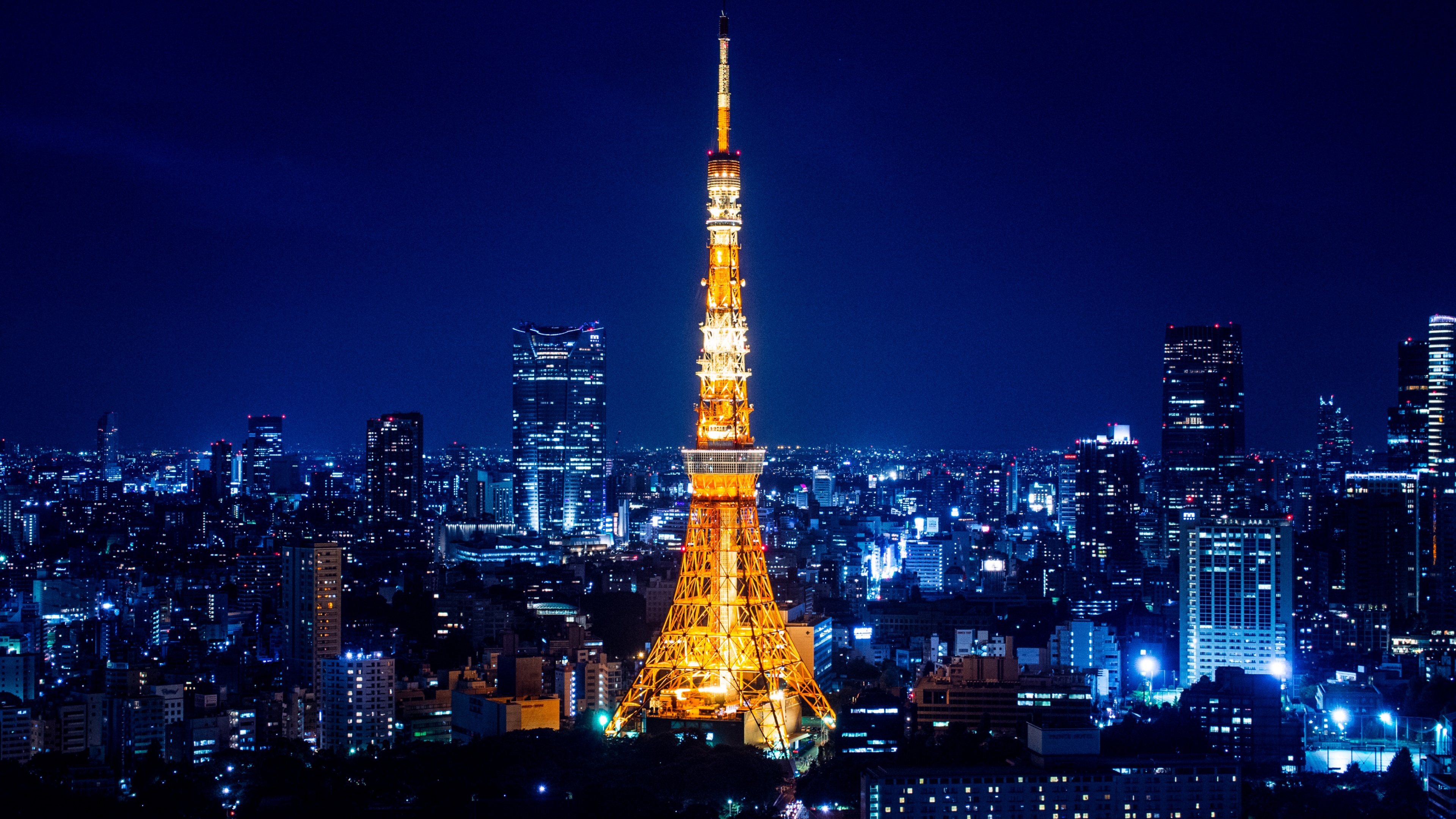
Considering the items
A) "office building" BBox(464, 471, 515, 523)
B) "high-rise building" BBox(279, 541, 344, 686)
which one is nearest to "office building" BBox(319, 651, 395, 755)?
"high-rise building" BBox(279, 541, 344, 686)

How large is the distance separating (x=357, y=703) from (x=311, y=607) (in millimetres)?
A: 3702

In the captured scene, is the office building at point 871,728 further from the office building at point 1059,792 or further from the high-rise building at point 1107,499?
the high-rise building at point 1107,499

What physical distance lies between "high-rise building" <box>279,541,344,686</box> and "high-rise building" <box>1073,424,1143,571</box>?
1415 cm

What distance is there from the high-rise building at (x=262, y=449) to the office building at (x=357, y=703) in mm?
A: 24865

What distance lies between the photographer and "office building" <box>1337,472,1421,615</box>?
24.1 metres

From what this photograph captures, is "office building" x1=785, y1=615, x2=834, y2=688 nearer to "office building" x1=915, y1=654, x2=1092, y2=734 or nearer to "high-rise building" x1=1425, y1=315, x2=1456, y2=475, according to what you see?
"office building" x1=915, y1=654, x2=1092, y2=734

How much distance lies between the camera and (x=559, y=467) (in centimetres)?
4059

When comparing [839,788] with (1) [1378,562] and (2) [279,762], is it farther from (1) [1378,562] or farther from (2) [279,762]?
(1) [1378,562]

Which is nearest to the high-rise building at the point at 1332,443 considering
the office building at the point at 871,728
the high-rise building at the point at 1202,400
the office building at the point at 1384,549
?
the high-rise building at the point at 1202,400

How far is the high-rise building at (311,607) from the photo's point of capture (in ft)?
62.8

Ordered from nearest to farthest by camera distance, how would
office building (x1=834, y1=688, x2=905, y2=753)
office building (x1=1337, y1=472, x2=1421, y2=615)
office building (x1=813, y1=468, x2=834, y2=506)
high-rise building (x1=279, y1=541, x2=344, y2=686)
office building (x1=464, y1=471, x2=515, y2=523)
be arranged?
1. office building (x1=834, y1=688, x2=905, y2=753)
2. high-rise building (x1=279, y1=541, x2=344, y2=686)
3. office building (x1=1337, y1=472, x2=1421, y2=615)
4. office building (x1=464, y1=471, x2=515, y2=523)
5. office building (x1=813, y1=468, x2=834, y2=506)

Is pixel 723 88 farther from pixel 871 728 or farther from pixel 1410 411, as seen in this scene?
pixel 1410 411

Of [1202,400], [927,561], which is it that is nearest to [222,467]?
[927,561]

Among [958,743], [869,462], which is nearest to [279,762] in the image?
[958,743]
